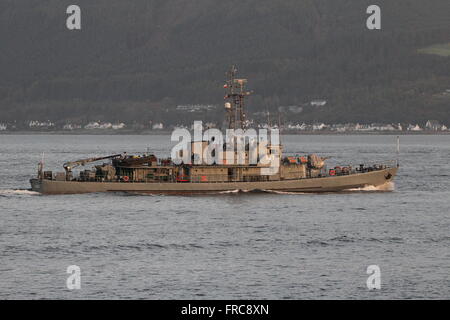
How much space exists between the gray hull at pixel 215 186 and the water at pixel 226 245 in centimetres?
129

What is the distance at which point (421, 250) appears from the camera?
71.9 m

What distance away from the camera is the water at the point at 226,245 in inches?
2309

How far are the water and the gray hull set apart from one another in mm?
1286

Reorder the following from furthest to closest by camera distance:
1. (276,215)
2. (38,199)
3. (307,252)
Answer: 1. (38,199)
2. (276,215)
3. (307,252)

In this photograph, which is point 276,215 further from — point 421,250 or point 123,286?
point 123,286

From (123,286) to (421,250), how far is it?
2614 centimetres
